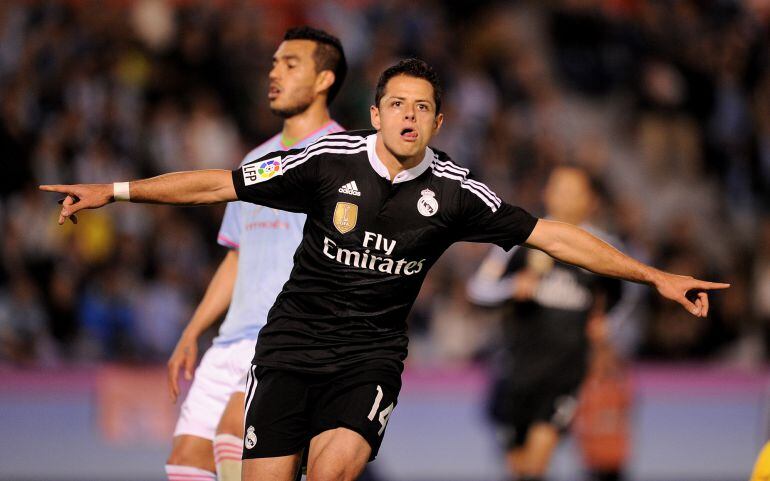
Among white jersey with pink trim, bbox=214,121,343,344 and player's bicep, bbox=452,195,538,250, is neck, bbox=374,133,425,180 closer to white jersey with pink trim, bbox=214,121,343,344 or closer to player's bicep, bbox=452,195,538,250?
player's bicep, bbox=452,195,538,250

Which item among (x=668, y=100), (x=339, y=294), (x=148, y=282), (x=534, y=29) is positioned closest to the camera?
(x=339, y=294)

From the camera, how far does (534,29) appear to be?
52.5 feet

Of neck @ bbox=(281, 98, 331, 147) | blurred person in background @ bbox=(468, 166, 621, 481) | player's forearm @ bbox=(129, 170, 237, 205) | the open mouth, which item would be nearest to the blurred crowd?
blurred person in background @ bbox=(468, 166, 621, 481)

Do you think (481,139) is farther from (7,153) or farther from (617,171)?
(7,153)

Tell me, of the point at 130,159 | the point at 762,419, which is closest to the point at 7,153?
the point at 130,159

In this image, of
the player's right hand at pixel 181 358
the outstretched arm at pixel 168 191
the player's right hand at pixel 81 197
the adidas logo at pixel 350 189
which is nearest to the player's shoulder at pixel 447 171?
the adidas logo at pixel 350 189

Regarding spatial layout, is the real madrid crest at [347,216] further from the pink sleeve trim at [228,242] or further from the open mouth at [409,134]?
the pink sleeve trim at [228,242]

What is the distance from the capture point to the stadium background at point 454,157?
10.7m

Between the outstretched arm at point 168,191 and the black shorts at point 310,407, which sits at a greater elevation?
the outstretched arm at point 168,191

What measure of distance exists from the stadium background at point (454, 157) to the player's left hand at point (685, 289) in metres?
3.97

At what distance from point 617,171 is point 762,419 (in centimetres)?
449

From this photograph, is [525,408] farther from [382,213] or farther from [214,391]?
[382,213]

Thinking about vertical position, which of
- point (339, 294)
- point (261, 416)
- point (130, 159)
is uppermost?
point (130, 159)

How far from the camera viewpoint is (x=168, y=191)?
516 cm
